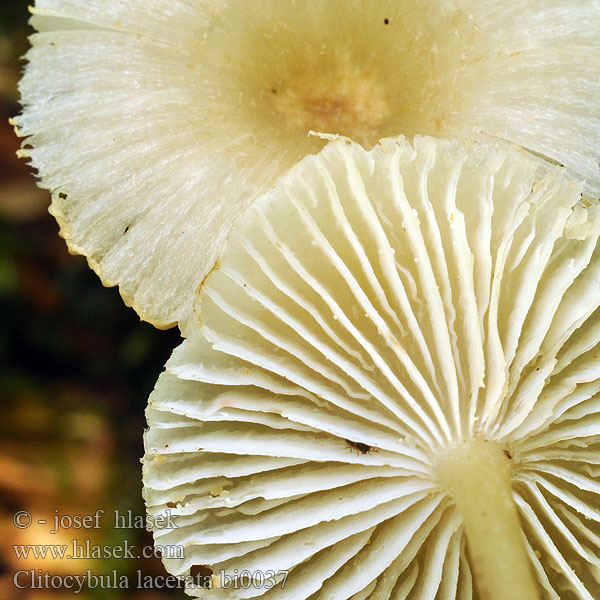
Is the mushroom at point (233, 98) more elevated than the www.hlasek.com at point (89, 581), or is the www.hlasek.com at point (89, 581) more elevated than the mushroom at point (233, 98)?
the mushroom at point (233, 98)

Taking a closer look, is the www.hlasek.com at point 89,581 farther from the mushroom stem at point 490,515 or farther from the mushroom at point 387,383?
the mushroom stem at point 490,515

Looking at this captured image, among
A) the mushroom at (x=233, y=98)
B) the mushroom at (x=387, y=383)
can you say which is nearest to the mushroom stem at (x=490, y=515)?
the mushroom at (x=387, y=383)

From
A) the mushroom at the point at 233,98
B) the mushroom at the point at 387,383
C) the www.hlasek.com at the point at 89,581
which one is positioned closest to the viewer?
the mushroom at the point at 387,383

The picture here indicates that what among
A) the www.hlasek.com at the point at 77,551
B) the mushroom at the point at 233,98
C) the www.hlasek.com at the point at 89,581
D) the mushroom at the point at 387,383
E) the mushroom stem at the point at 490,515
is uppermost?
the mushroom at the point at 233,98

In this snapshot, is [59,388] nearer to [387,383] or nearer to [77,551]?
[77,551]

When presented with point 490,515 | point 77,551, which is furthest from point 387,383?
point 77,551

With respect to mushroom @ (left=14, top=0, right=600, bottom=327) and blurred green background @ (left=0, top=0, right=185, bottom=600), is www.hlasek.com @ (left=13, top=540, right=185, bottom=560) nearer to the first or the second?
blurred green background @ (left=0, top=0, right=185, bottom=600)

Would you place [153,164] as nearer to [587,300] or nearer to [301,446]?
[301,446]
